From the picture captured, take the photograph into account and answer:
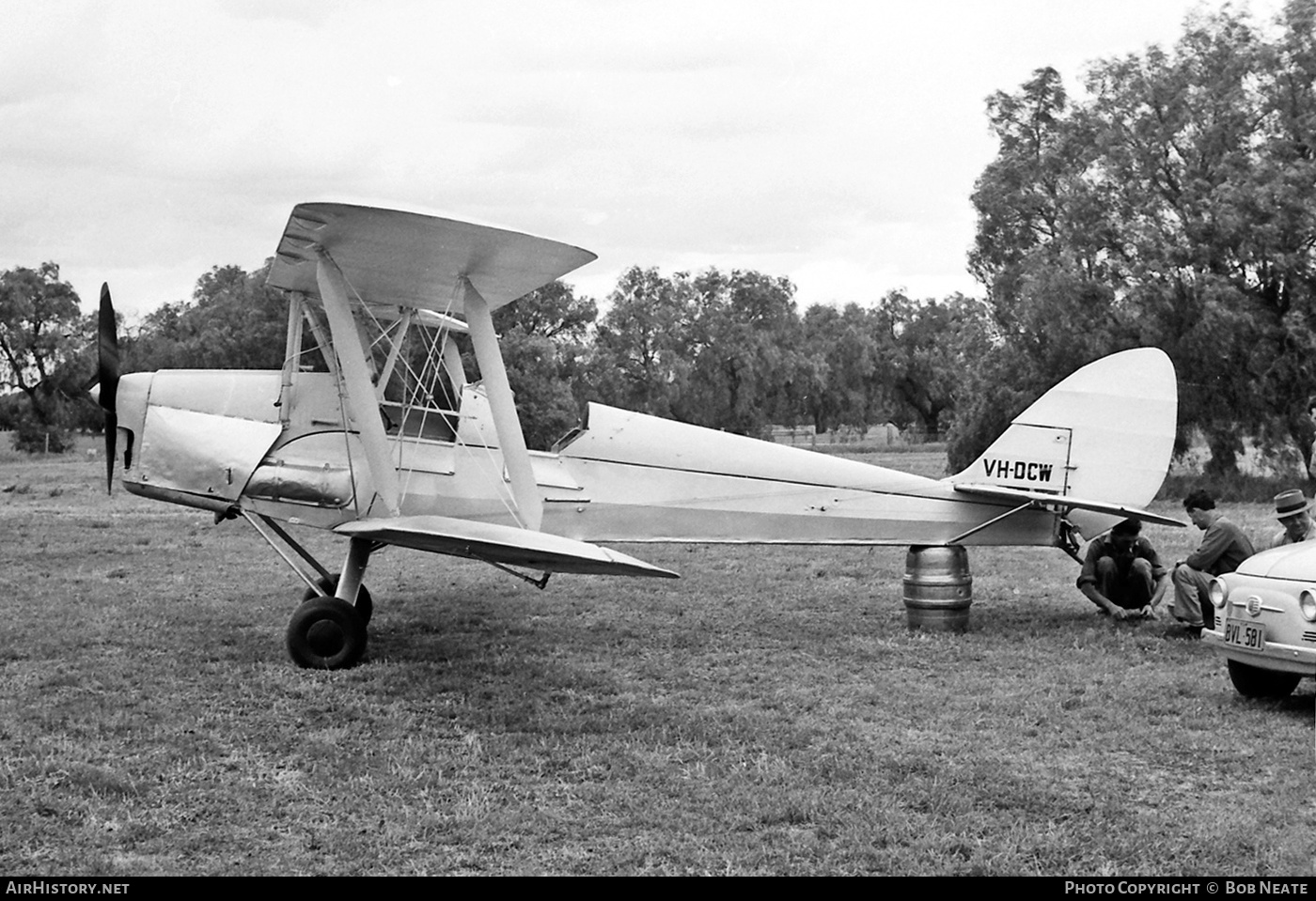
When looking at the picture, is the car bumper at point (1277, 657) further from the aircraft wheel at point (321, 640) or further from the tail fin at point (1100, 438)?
the aircraft wheel at point (321, 640)

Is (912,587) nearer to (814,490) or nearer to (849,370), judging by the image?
(814,490)

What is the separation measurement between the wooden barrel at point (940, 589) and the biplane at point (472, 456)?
0.24 metres

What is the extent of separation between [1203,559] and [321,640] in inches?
235

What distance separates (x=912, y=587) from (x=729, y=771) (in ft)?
13.3

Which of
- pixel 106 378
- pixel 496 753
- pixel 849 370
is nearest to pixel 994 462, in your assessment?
pixel 496 753

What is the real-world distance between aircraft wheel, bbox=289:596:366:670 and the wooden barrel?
4176 mm

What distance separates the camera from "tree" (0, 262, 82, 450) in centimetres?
3819

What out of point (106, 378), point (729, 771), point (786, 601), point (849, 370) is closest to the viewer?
point (729, 771)

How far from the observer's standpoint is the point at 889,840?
14.5 feet

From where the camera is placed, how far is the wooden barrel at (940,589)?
889cm

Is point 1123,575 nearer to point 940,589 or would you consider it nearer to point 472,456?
point 940,589

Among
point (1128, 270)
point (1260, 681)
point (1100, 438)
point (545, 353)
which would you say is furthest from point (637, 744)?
point (545, 353)

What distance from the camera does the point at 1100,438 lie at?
909cm

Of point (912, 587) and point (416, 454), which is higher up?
point (416, 454)
